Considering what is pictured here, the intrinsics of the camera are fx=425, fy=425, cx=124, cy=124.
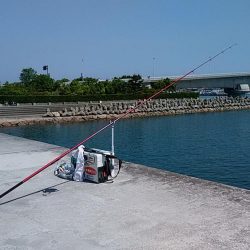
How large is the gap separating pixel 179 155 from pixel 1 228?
15468mm

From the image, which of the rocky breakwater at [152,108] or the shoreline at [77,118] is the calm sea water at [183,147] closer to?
the shoreline at [77,118]

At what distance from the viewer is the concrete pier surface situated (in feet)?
17.8

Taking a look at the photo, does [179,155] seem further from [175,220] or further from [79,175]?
[175,220]

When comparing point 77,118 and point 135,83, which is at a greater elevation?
point 135,83

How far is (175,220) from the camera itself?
6.14 metres

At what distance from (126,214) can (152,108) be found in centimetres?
4890

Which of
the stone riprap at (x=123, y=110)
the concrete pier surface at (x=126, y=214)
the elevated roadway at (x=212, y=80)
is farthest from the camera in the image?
the elevated roadway at (x=212, y=80)

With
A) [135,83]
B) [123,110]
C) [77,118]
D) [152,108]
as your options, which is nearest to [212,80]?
[135,83]

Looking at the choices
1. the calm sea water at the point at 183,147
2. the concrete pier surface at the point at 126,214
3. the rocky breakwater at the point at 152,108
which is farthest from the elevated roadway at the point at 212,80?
the concrete pier surface at the point at 126,214

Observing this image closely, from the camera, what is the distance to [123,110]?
50188 mm

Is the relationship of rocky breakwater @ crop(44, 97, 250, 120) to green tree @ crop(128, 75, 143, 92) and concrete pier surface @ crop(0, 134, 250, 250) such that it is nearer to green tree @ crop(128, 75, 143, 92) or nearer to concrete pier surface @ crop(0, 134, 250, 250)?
green tree @ crop(128, 75, 143, 92)

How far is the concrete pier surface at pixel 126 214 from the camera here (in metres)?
5.43

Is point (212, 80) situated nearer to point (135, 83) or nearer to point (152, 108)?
point (135, 83)

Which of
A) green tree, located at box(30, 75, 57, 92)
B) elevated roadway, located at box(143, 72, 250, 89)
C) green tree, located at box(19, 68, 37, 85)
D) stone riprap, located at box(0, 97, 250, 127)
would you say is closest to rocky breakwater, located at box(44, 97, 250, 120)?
stone riprap, located at box(0, 97, 250, 127)
